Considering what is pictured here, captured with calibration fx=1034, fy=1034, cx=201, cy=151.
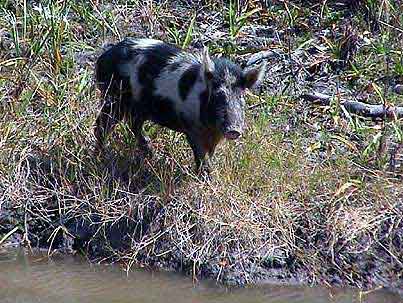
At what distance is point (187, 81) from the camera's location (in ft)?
21.1

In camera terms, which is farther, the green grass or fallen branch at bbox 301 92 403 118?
fallen branch at bbox 301 92 403 118

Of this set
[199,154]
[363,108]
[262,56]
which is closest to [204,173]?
[199,154]

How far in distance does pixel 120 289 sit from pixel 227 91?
133 centimetres

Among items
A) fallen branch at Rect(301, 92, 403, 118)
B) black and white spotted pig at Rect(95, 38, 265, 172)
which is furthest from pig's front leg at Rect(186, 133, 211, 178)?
fallen branch at Rect(301, 92, 403, 118)

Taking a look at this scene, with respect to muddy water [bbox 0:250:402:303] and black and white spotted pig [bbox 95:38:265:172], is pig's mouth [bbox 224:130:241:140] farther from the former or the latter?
muddy water [bbox 0:250:402:303]

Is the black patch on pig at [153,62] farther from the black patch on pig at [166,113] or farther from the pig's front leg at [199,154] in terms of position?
the pig's front leg at [199,154]

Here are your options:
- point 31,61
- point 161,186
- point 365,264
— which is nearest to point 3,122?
point 31,61

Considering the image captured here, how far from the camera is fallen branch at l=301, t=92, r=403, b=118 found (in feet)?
24.0

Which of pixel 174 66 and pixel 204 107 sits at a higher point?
pixel 174 66

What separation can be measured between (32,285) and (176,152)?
145cm

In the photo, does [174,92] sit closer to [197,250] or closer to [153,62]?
[153,62]

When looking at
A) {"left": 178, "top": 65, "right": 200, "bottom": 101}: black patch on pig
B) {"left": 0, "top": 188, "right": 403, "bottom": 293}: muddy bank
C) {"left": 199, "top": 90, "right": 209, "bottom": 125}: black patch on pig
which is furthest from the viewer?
{"left": 178, "top": 65, "right": 200, "bottom": 101}: black patch on pig

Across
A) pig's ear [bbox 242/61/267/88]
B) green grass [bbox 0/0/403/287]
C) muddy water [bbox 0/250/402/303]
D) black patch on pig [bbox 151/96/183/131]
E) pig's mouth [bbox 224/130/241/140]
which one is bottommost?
muddy water [bbox 0/250/402/303]

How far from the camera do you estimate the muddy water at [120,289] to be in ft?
18.9
